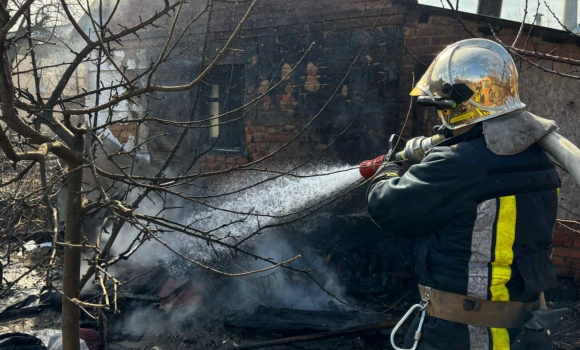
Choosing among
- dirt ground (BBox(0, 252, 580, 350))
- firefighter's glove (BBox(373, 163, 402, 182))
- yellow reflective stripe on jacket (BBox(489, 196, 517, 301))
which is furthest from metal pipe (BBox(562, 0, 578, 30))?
yellow reflective stripe on jacket (BBox(489, 196, 517, 301))

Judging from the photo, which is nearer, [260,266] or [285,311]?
[285,311]

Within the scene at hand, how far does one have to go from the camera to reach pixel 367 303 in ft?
17.6

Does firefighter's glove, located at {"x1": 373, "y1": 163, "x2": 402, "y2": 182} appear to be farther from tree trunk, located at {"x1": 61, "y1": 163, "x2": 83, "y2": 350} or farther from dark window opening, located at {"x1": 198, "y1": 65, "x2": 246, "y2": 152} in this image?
dark window opening, located at {"x1": 198, "y1": 65, "x2": 246, "y2": 152}

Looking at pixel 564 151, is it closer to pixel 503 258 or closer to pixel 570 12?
pixel 503 258

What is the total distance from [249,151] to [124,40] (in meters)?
3.51

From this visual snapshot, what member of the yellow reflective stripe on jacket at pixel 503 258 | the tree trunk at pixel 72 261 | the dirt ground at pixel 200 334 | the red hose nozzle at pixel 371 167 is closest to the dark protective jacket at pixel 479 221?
the yellow reflective stripe on jacket at pixel 503 258

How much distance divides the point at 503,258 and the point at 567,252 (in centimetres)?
404

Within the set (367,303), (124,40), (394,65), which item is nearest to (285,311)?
(367,303)

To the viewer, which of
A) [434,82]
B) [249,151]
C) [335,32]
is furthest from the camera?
[249,151]

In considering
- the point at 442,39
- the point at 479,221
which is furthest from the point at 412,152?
the point at 442,39

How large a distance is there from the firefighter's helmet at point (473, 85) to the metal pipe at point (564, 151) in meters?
0.24

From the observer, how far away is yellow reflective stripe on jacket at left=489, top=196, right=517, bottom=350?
6.90 feet

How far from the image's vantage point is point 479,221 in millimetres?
2131

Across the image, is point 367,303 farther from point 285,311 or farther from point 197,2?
point 197,2
